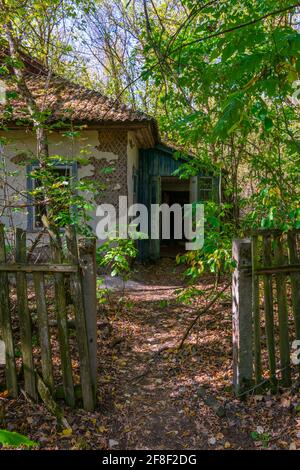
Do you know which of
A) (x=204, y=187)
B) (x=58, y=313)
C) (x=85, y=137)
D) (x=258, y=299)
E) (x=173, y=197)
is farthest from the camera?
(x=173, y=197)

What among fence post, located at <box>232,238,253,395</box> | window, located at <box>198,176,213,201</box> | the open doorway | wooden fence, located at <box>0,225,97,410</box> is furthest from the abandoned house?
the open doorway

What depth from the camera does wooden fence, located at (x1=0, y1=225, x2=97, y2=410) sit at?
2.78 meters

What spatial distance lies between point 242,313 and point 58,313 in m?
1.53

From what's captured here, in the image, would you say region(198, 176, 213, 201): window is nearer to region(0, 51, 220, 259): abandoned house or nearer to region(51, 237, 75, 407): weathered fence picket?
region(0, 51, 220, 259): abandoned house

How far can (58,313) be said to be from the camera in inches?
111

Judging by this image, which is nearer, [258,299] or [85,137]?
[258,299]

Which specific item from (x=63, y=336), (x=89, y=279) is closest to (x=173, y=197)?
(x=89, y=279)

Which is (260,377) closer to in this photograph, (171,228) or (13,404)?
(13,404)

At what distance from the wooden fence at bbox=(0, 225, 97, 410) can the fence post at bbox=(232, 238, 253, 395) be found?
1.21 m

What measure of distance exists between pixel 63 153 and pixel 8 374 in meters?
6.56

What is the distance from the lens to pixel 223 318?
503cm

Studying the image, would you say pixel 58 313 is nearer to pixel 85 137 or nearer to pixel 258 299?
pixel 258 299

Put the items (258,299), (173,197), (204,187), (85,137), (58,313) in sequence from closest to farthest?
(58,313), (258,299), (85,137), (204,187), (173,197)

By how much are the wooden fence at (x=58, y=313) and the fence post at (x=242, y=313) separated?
1208 mm
